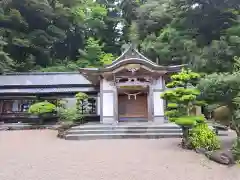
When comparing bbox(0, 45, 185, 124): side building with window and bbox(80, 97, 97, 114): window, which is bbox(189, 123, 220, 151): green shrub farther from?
bbox(80, 97, 97, 114): window

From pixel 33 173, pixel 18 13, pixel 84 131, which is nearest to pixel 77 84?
pixel 84 131

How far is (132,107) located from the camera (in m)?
17.8

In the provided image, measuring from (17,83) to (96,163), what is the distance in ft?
54.7

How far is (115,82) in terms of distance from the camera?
16469 mm

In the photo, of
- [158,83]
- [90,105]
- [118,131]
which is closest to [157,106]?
[158,83]

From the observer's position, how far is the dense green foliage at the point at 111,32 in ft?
36.7

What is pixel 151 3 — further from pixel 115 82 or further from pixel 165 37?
pixel 115 82

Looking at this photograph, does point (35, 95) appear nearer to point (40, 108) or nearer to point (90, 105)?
point (40, 108)

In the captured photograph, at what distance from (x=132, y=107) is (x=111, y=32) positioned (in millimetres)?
24399

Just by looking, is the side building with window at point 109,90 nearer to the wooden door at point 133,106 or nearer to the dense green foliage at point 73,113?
the wooden door at point 133,106

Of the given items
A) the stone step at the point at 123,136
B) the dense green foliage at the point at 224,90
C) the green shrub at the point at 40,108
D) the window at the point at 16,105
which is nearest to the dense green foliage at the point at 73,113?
the green shrub at the point at 40,108

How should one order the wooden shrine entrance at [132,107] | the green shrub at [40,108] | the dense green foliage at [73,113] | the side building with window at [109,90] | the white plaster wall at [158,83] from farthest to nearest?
the green shrub at [40,108] → the wooden shrine entrance at [132,107] → the dense green foliage at [73,113] → the white plaster wall at [158,83] → the side building with window at [109,90]

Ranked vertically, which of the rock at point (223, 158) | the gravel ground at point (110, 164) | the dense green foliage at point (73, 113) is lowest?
the gravel ground at point (110, 164)

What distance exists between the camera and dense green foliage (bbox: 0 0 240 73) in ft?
36.7
